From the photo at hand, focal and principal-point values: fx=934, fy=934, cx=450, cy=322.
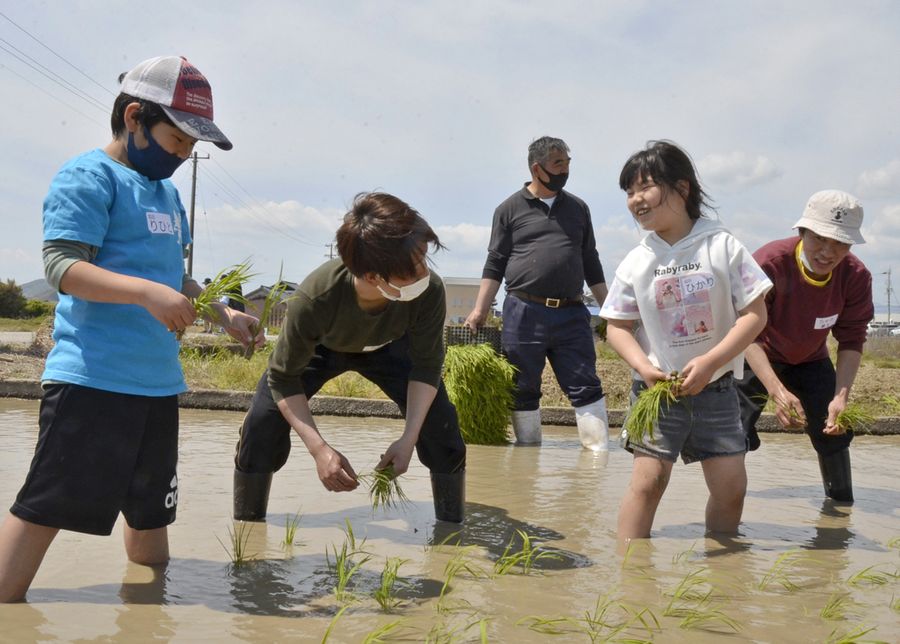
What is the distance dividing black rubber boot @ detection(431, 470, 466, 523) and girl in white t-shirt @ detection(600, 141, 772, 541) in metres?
0.76

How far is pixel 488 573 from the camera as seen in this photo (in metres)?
3.42

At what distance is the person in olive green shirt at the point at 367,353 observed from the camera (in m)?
3.38

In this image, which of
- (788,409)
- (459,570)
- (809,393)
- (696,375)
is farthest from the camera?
(809,393)

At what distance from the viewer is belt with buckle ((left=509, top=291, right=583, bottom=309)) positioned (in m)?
6.92

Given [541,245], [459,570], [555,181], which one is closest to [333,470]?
[459,570]

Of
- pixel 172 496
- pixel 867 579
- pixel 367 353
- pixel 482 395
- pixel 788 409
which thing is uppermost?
pixel 367 353

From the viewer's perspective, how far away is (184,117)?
10.5ft

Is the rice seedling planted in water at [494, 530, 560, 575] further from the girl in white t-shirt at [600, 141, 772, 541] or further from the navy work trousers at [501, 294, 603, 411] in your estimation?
the navy work trousers at [501, 294, 603, 411]

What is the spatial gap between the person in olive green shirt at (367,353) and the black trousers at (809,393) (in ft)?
5.59

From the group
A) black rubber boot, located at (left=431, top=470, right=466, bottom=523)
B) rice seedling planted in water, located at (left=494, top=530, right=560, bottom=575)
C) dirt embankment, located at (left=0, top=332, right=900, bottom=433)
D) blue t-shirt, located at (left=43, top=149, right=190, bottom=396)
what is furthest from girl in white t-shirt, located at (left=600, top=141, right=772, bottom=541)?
dirt embankment, located at (left=0, top=332, right=900, bottom=433)

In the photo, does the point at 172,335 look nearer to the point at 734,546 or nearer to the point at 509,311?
the point at 734,546

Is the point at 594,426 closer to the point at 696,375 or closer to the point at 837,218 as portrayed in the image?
the point at 837,218

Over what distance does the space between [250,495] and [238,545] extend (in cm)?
75

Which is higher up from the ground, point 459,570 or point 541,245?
point 541,245
